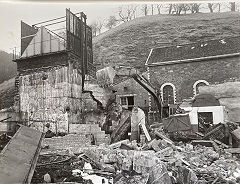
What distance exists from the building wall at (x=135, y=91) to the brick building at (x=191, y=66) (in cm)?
101

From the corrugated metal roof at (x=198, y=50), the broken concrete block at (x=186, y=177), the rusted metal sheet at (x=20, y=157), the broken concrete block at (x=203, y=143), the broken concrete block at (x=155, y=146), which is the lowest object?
the broken concrete block at (x=186, y=177)

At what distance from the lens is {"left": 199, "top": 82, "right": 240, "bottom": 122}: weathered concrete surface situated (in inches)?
344

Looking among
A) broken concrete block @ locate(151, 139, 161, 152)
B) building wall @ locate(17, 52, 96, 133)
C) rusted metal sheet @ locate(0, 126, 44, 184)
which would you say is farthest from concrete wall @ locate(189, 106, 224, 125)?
rusted metal sheet @ locate(0, 126, 44, 184)

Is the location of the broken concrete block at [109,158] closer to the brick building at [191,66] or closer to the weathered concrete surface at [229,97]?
the weathered concrete surface at [229,97]

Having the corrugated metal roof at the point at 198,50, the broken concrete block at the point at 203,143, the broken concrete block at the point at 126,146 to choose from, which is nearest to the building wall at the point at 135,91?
the corrugated metal roof at the point at 198,50

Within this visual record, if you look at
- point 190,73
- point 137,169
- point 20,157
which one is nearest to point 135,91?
point 190,73

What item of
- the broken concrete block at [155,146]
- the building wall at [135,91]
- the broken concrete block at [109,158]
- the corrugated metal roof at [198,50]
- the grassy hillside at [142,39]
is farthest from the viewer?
the grassy hillside at [142,39]

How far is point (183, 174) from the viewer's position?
13.9 feet

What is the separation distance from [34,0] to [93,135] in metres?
4.93

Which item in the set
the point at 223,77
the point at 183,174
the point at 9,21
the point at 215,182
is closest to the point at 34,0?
the point at 9,21

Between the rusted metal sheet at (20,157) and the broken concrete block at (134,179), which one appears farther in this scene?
the broken concrete block at (134,179)

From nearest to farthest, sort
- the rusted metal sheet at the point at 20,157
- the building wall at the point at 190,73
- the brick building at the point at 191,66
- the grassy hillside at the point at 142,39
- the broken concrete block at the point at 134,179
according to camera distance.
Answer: the rusted metal sheet at the point at 20,157 < the broken concrete block at the point at 134,179 < the building wall at the point at 190,73 < the brick building at the point at 191,66 < the grassy hillside at the point at 142,39

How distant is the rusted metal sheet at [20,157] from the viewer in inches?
117

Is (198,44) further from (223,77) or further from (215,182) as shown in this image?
(215,182)
